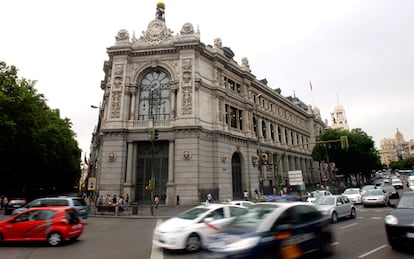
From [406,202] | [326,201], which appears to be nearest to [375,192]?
[326,201]

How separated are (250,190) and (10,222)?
2754 centimetres

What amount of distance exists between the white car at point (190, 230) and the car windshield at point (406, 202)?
6065mm

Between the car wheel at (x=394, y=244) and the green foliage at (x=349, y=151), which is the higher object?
the green foliage at (x=349, y=151)

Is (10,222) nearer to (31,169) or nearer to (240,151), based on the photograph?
(240,151)

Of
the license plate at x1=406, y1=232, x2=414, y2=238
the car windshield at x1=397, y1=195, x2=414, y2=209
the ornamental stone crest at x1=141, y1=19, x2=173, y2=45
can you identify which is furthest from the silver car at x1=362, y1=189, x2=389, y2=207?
the ornamental stone crest at x1=141, y1=19, x2=173, y2=45

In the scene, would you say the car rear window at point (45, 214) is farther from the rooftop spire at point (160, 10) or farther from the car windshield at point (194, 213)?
the rooftop spire at point (160, 10)

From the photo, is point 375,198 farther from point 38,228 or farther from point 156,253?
point 38,228

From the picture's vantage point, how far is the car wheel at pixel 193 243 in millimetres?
8688

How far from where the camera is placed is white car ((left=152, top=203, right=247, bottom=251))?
8578mm

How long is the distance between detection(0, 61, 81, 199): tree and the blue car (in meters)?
27.7

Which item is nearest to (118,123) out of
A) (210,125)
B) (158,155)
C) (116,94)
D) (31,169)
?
(116,94)

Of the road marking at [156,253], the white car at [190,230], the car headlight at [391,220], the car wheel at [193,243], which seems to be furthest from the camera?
the car wheel at [193,243]

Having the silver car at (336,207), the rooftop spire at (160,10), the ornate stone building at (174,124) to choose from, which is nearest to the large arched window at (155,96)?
the ornate stone building at (174,124)

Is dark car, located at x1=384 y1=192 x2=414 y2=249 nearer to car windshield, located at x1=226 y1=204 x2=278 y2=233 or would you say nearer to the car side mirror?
car windshield, located at x1=226 y1=204 x2=278 y2=233
